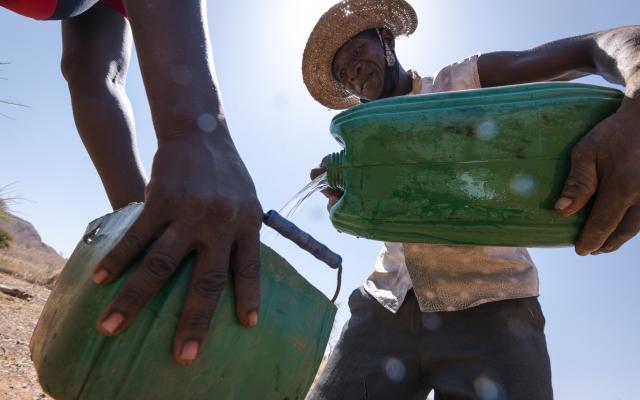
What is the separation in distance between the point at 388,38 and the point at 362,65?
32 centimetres

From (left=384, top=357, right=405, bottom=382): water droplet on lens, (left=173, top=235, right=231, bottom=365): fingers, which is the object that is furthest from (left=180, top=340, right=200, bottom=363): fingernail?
(left=384, top=357, right=405, bottom=382): water droplet on lens

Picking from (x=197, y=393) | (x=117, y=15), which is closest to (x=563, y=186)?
(x=197, y=393)

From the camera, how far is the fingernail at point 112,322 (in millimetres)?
844

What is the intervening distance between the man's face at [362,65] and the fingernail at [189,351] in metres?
2.15

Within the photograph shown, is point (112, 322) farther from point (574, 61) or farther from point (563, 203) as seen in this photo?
point (574, 61)

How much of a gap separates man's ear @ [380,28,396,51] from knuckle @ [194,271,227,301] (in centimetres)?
243

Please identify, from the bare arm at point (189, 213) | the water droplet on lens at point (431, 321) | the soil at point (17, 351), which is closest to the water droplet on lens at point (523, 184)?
the bare arm at point (189, 213)

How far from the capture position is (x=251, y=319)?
92 centimetres

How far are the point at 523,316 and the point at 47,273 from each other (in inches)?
451

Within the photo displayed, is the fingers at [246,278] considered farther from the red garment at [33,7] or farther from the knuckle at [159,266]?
the red garment at [33,7]

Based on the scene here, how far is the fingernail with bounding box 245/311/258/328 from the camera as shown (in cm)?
92

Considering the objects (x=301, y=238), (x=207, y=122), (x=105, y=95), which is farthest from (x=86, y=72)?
(x=301, y=238)

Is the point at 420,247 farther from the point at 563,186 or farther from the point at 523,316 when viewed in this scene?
the point at 563,186

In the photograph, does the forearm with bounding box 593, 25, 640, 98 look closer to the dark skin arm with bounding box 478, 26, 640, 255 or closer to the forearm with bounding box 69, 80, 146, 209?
the dark skin arm with bounding box 478, 26, 640, 255
